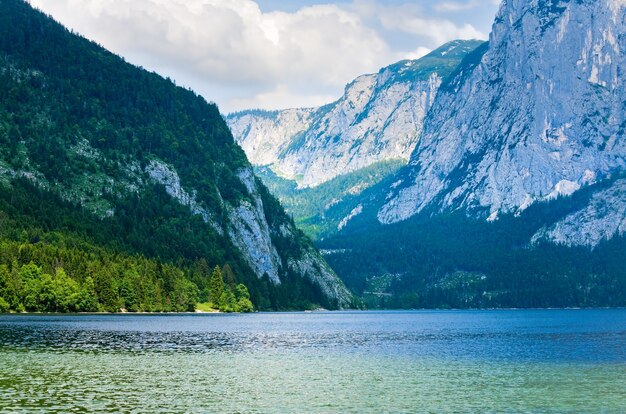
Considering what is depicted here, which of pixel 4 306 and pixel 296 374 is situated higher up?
pixel 4 306

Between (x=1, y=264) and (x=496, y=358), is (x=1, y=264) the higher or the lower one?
the higher one

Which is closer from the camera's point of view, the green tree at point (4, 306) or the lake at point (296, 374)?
the lake at point (296, 374)

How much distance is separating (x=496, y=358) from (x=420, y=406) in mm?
45384

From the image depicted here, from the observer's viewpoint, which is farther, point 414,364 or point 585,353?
point 585,353

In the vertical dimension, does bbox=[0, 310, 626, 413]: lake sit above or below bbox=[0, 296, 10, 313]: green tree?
below

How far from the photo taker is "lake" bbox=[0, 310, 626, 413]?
67.6 m

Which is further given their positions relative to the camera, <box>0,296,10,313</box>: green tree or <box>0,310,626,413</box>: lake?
<box>0,296,10,313</box>: green tree

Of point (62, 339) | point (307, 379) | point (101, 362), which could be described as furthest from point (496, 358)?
point (62, 339)

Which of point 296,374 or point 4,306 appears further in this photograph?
point 4,306

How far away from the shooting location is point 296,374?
8900 cm

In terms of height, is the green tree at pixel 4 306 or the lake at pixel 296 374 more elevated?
the green tree at pixel 4 306

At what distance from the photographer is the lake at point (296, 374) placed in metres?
67.6

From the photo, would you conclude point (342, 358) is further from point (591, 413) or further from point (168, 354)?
point (591, 413)

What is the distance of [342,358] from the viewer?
358 feet
